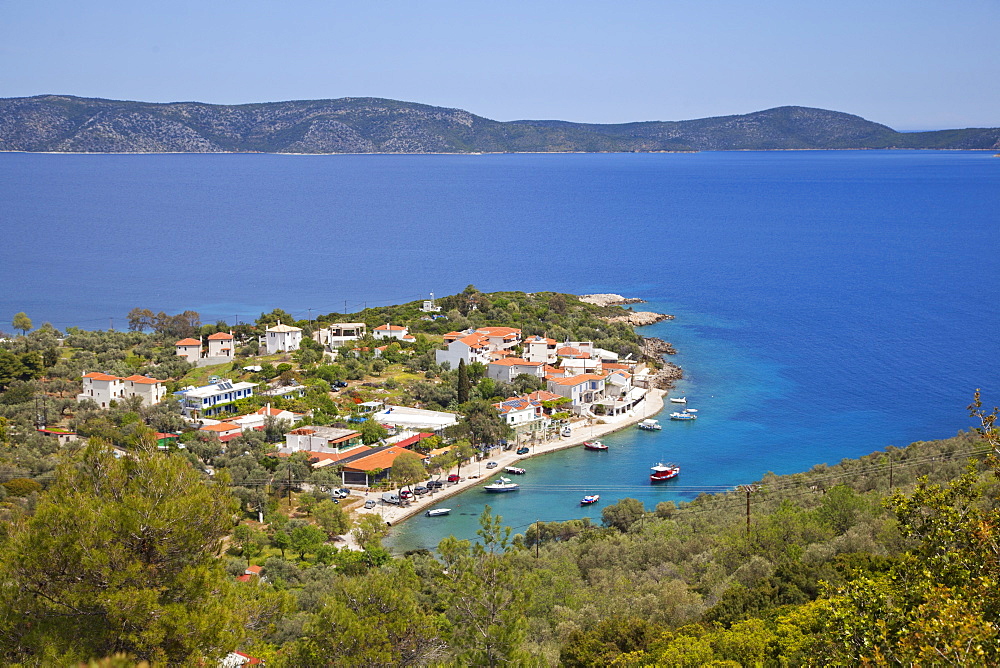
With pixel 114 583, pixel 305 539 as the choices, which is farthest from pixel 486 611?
pixel 305 539

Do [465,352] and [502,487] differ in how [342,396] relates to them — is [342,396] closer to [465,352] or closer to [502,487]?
[465,352]

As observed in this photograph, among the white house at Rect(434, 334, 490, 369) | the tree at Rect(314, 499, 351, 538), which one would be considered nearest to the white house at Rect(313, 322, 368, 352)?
the white house at Rect(434, 334, 490, 369)

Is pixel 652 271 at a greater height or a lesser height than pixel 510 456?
greater

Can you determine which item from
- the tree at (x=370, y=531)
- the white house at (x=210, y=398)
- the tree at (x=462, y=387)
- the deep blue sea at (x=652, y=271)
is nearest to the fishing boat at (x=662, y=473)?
the deep blue sea at (x=652, y=271)

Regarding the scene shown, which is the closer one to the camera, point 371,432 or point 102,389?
point 371,432

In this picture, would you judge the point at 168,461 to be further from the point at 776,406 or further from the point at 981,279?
the point at 981,279

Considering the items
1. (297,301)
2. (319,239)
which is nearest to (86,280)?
(297,301)
